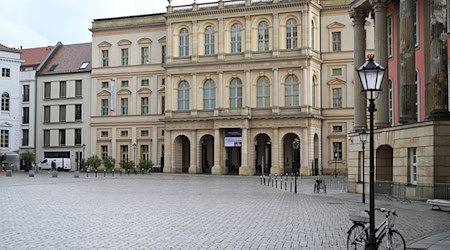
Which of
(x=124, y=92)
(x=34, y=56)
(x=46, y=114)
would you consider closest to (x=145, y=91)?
(x=124, y=92)

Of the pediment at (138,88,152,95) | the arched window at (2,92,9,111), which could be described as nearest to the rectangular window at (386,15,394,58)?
the pediment at (138,88,152,95)

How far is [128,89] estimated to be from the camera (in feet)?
292

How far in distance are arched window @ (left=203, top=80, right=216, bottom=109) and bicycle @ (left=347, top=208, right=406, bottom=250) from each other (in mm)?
66106

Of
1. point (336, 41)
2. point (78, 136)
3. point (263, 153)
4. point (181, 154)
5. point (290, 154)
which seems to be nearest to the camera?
point (336, 41)

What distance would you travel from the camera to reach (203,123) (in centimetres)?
8006

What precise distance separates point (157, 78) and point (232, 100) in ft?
43.1

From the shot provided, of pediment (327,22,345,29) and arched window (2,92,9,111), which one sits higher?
pediment (327,22,345,29)

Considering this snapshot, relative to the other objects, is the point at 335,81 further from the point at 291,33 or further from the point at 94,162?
the point at 94,162

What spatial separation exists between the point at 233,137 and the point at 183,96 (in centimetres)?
864

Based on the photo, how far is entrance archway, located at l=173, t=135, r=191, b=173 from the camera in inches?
3255

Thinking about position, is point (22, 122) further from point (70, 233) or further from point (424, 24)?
point (70, 233)

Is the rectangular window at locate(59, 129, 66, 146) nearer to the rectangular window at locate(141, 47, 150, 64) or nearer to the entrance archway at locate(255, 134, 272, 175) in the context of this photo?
the rectangular window at locate(141, 47, 150, 64)

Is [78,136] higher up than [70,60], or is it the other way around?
[70,60]

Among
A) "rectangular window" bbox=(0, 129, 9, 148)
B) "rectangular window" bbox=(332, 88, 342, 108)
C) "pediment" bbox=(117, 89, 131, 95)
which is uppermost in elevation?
"pediment" bbox=(117, 89, 131, 95)
